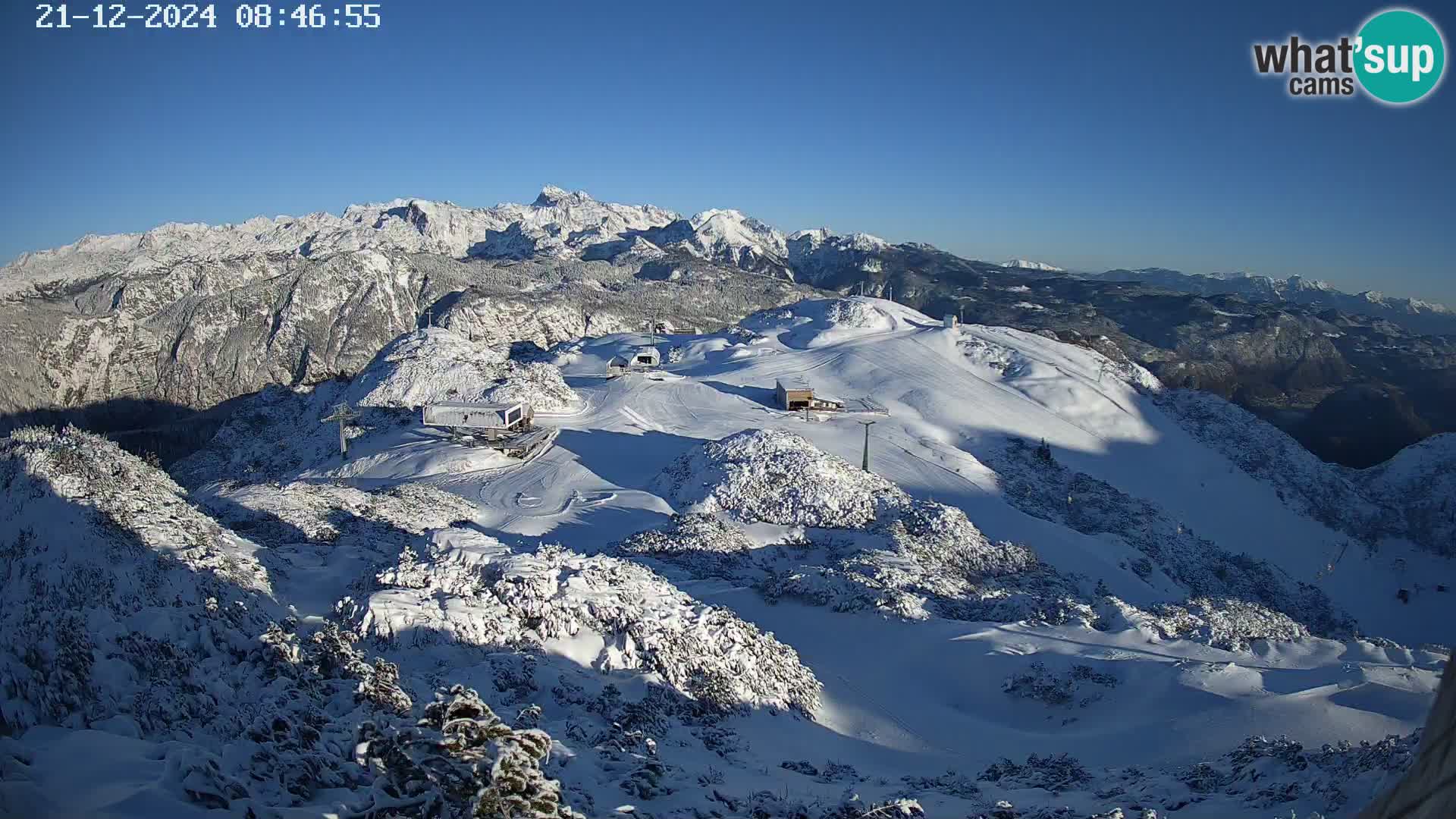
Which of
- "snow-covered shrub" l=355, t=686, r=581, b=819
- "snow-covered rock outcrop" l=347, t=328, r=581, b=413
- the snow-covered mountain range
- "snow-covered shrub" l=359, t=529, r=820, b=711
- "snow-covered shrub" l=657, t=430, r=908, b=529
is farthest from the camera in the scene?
"snow-covered rock outcrop" l=347, t=328, r=581, b=413

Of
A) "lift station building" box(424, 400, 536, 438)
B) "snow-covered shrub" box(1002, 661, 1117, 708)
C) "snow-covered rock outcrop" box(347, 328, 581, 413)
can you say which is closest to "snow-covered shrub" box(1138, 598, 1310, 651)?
"snow-covered shrub" box(1002, 661, 1117, 708)

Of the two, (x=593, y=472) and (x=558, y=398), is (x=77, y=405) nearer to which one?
(x=558, y=398)

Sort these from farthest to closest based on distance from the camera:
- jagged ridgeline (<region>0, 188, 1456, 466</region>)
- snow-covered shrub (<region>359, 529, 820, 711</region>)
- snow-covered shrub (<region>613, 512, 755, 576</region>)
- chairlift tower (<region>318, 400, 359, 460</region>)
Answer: jagged ridgeline (<region>0, 188, 1456, 466</region>) < chairlift tower (<region>318, 400, 359, 460</region>) < snow-covered shrub (<region>613, 512, 755, 576</region>) < snow-covered shrub (<region>359, 529, 820, 711</region>)

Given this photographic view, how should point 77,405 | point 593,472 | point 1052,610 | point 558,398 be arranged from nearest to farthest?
point 1052,610 → point 593,472 → point 558,398 → point 77,405

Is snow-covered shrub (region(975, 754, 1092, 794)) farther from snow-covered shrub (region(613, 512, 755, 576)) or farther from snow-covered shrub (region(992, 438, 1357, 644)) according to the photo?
snow-covered shrub (region(992, 438, 1357, 644))

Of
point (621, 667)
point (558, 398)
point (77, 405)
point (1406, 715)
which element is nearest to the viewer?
point (1406, 715)

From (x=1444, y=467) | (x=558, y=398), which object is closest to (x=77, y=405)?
(x=558, y=398)

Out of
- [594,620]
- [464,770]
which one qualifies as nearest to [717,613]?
[594,620]

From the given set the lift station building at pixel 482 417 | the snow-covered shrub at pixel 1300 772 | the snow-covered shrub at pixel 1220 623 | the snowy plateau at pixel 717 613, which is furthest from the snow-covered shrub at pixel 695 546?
the lift station building at pixel 482 417

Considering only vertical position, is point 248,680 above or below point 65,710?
below
